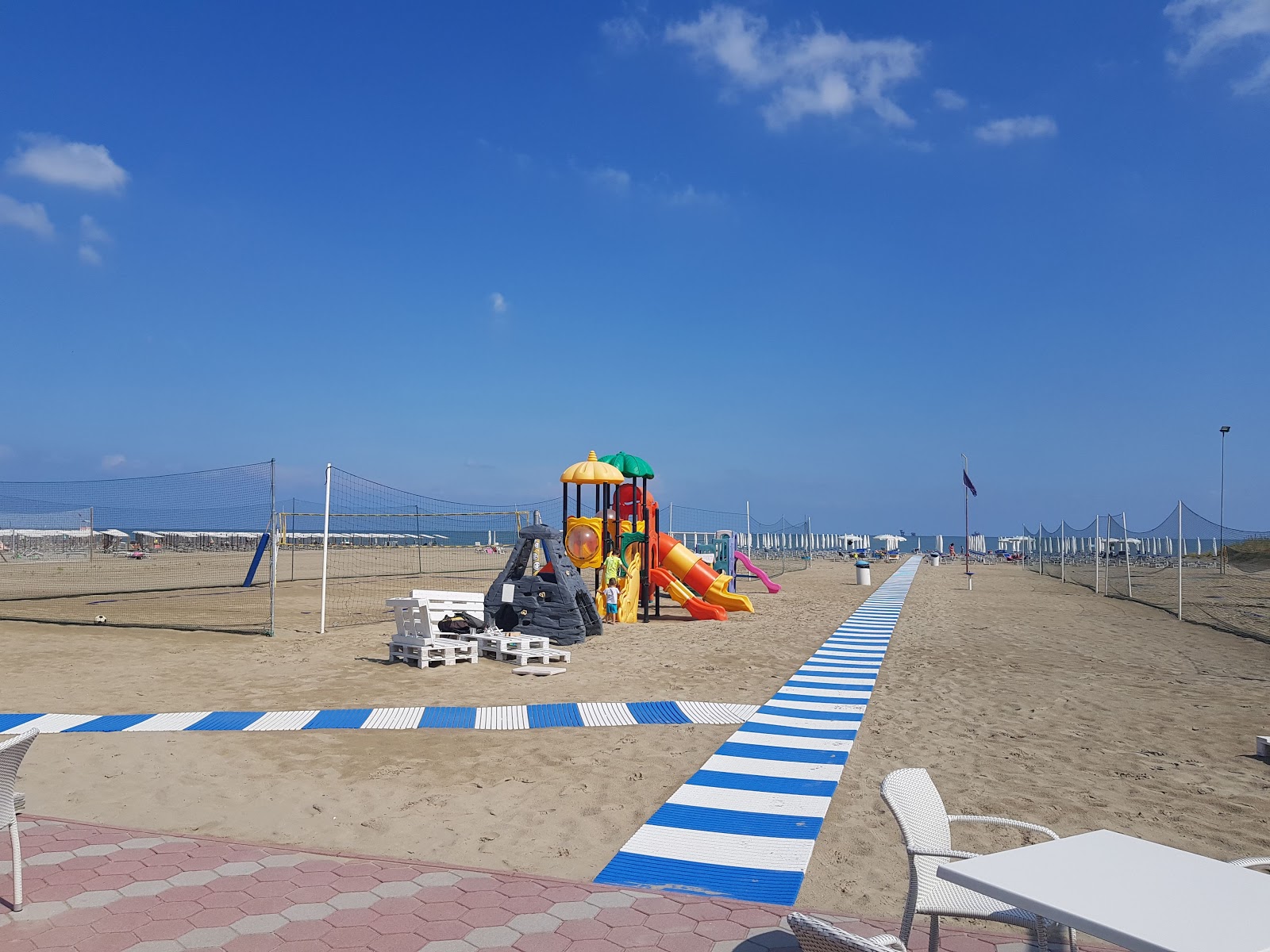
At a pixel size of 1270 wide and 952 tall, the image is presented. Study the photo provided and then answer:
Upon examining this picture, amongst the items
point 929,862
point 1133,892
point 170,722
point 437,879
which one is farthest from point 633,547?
point 1133,892

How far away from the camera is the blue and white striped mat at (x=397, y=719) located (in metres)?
7.36

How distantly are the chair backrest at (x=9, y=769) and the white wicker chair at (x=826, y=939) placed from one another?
11.0ft

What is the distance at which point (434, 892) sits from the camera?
13.3ft

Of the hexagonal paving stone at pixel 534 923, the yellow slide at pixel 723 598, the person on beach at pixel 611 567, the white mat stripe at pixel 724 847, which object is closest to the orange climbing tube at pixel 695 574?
the yellow slide at pixel 723 598

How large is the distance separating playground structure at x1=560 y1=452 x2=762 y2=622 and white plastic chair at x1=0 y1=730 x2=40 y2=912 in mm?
11904

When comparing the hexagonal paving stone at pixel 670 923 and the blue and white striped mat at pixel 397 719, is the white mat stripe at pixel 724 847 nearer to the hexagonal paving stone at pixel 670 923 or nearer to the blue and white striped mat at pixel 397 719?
the hexagonal paving stone at pixel 670 923

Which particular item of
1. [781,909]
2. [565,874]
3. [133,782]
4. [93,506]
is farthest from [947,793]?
[93,506]

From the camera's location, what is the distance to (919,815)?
330 centimetres

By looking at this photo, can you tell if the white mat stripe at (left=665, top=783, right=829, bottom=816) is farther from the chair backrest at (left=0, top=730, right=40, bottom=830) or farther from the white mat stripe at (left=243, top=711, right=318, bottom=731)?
the white mat stripe at (left=243, top=711, right=318, bottom=731)

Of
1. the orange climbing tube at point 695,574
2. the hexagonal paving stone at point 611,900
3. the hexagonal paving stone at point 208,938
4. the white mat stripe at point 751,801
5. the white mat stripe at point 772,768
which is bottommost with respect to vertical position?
the white mat stripe at point 772,768

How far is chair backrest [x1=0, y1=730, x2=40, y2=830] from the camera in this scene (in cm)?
372

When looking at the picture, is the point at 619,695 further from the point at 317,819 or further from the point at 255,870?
the point at 255,870

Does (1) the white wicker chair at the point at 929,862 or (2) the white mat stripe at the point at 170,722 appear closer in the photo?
(1) the white wicker chair at the point at 929,862

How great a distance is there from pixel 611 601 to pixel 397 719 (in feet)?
27.9
